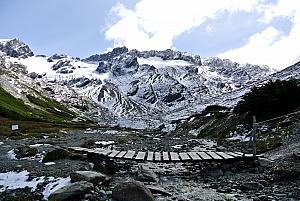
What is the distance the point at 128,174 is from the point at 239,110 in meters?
28.7

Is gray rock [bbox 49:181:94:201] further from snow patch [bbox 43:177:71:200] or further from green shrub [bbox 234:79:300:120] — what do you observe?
green shrub [bbox 234:79:300:120]

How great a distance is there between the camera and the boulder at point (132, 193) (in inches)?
474

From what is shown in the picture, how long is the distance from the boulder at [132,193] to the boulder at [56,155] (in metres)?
9.36

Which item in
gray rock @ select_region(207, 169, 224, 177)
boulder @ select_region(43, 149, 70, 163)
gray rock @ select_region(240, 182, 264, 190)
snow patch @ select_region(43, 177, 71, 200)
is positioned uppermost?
boulder @ select_region(43, 149, 70, 163)

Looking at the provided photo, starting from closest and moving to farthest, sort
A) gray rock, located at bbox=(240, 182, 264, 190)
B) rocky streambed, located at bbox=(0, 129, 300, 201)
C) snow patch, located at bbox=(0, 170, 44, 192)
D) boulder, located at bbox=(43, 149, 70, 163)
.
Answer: rocky streambed, located at bbox=(0, 129, 300, 201)
gray rock, located at bbox=(240, 182, 264, 190)
snow patch, located at bbox=(0, 170, 44, 192)
boulder, located at bbox=(43, 149, 70, 163)

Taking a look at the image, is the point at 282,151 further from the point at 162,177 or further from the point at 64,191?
the point at 64,191

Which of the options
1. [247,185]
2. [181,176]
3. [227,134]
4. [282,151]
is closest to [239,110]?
[227,134]

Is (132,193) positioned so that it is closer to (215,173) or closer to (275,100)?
(215,173)

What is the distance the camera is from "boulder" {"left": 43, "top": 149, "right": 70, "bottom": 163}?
20773 mm

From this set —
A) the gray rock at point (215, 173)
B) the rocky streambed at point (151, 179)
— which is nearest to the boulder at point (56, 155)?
the rocky streambed at point (151, 179)

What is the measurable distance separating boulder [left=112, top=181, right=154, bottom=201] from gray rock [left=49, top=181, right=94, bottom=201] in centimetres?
112

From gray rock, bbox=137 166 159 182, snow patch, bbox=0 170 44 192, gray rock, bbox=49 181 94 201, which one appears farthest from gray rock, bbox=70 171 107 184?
gray rock, bbox=137 166 159 182

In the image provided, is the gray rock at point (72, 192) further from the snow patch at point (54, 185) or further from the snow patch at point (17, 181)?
the snow patch at point (17, 181)

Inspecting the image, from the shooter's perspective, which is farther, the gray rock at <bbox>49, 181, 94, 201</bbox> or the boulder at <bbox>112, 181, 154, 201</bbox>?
the gray rock at <bbox>49, 181, 94, 201</bbox>
